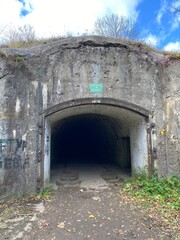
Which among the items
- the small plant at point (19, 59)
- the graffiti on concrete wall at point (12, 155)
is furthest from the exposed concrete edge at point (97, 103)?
the small plant at point (19, 59)

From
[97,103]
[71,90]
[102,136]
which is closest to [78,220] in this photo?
[97,103]

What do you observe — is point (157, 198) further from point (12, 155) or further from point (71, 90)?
point (12, 155)

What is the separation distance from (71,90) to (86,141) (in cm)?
1084

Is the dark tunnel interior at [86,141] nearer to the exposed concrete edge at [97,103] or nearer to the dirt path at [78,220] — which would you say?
the exposed concrete edge at [97,103]

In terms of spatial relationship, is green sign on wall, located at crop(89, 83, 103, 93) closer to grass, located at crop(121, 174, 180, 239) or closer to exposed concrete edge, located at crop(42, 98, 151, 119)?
exposed concrete edge, located at crop(42, 98, 151, 119)

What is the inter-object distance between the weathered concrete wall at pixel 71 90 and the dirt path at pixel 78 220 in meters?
0.97

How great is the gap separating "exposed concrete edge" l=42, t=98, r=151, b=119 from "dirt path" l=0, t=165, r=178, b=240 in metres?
2.31

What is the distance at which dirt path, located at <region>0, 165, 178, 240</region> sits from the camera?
3596 millimetres

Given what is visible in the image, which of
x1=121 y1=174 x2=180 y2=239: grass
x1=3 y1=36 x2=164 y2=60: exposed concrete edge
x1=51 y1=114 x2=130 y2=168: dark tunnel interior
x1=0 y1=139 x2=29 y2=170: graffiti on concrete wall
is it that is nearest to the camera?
x1=121 y1=174 x2=180 y2=239: grass

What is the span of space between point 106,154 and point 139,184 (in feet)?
21.8

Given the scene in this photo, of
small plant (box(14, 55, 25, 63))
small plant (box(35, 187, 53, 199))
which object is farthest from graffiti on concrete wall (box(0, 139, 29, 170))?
small plant (box(14, 55, 25, 63))

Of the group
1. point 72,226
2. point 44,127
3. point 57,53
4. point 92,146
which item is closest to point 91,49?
point 57,53

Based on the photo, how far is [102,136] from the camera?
1309 centimetres

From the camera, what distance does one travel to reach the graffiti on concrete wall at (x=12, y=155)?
5.52 m
